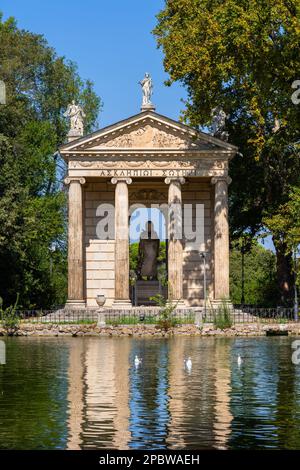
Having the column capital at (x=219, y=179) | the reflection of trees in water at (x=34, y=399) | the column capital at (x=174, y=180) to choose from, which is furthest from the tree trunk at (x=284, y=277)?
the reflection of trees in water at (x=34, y=399)

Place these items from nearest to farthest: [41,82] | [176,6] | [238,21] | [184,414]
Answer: [184,414] < [238,21] < [176,6] < [41,82]

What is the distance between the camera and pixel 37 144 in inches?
3403

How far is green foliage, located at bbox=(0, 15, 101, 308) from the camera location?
74.8m

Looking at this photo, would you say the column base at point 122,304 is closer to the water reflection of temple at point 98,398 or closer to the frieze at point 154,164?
the frieze at point 154,164

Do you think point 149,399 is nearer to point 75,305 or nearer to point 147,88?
point 75,305

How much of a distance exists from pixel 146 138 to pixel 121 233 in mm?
5808

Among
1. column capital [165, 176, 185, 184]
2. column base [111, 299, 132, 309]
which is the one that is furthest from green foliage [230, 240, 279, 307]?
column base [111, 299, 132, 309]

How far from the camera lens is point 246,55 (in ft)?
181

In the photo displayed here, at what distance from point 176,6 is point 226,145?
8.50 metres

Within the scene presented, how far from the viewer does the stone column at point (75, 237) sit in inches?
2598

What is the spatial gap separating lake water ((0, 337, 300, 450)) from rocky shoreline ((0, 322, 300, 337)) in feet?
32.1
